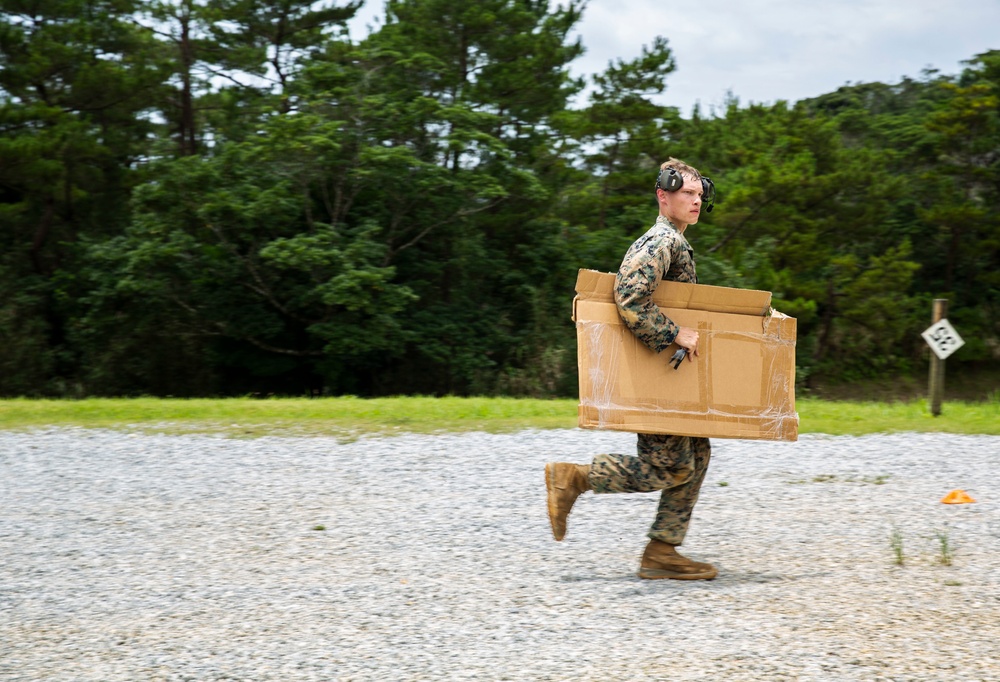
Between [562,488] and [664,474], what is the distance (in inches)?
21.5

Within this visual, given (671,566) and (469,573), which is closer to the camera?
(671,566)

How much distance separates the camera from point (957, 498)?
6957mm

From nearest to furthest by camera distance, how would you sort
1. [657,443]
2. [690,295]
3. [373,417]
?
1. [690,295]
2. [657,443]
3. [373,417]

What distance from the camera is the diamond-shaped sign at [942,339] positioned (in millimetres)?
11812

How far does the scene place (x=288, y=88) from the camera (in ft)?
95.1

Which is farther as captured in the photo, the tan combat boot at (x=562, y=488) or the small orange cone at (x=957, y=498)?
the small orange cone at (x=957, y=498)

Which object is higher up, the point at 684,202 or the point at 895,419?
the point at 684,202

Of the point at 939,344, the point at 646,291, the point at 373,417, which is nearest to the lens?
the point at 646,291

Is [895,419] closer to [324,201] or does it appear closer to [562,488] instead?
[562,488]

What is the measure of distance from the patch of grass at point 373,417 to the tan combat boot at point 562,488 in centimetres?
511

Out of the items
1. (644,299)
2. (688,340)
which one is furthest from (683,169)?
(688,340)

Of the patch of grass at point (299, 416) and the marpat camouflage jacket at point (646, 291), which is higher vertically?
the marpat camouflage jacket at point (646, 291)

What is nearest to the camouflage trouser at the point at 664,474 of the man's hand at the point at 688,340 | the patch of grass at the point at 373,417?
the man's hand at the point at 688,340

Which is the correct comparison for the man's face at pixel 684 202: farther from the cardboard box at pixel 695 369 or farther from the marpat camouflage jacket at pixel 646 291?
the cardboard box at pixel 695 369
